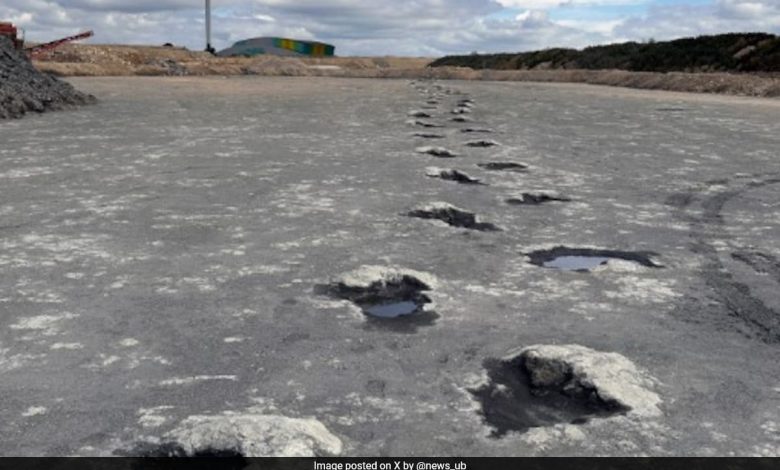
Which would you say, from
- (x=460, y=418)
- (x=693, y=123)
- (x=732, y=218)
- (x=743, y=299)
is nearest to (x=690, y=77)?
(x=693, y=123)

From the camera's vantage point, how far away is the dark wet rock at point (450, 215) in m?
5.47

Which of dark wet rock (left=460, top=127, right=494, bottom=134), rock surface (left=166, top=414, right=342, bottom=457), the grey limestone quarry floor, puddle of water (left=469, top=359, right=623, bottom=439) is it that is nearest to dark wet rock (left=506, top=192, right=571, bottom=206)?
the grey limestone quarry floor

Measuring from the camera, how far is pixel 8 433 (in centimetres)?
246

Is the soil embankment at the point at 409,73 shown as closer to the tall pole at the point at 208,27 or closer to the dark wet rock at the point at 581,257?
the tall pole at the point at 208,27

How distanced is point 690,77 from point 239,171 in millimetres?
24348

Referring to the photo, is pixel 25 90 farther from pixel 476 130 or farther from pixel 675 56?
pixel 675 56

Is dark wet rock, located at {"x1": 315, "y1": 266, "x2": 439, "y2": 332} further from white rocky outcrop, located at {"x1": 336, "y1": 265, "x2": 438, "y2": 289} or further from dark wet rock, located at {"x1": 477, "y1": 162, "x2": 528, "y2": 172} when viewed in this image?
dark wet rock, located at {"x1": 477, "y1": 162, "x2": 528, "y2": 172}

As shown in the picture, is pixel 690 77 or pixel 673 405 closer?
pixel 673 405

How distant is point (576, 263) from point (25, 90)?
13274 mm

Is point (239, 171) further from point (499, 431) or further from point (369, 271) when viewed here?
point (499, 431)

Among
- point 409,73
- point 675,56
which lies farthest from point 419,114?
point 409,73

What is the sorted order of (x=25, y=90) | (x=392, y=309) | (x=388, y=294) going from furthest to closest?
(x=25, y=90) < (x=388, y=294) < (x=392, y=309)

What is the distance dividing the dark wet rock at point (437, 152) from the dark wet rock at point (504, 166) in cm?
73

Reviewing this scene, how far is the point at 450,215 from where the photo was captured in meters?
5.80
